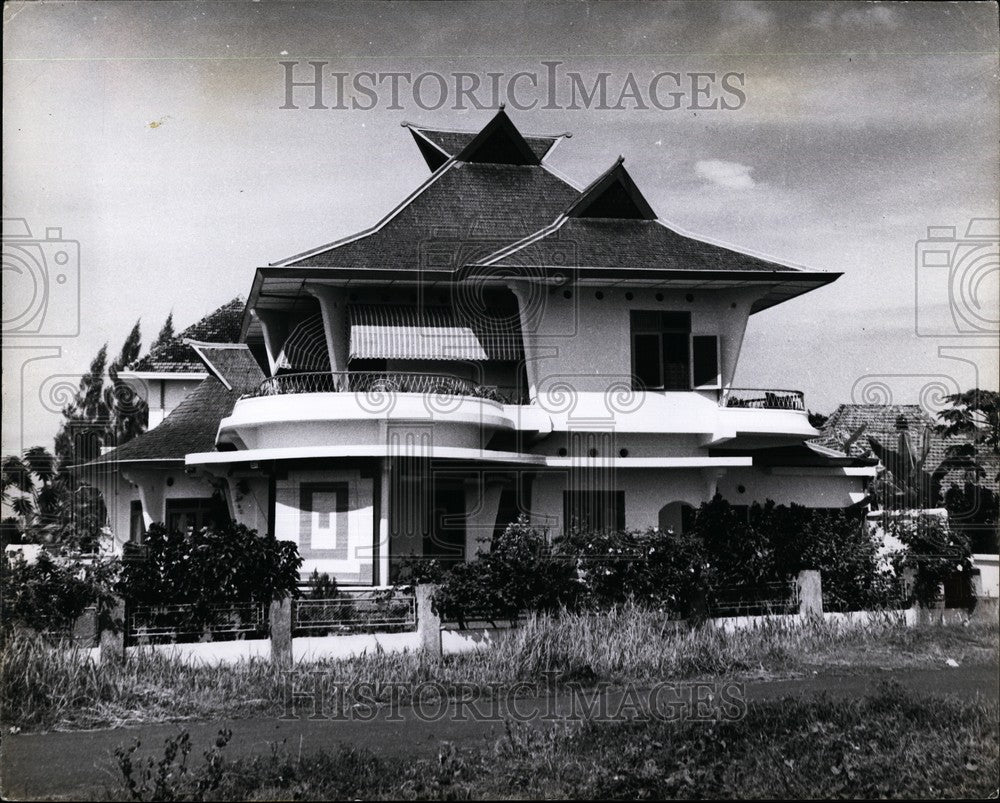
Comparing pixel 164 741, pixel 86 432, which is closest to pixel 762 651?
pixel 164 741

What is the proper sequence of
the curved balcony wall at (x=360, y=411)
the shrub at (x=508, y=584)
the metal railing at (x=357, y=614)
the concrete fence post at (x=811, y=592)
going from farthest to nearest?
the curved balcony wall at (x=360, y=411) → the concrete fence post at (x=811, y=592) → the shrub at (x=508, y=584) → the metal railing at (x=357, y=614)

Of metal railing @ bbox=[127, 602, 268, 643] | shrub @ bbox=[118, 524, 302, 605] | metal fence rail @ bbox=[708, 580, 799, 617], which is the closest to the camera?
metal railing @ bbox=[127, 602, 268, 643]

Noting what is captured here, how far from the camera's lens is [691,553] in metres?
15.8

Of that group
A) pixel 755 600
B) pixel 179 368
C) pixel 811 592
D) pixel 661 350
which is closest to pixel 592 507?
pixel 661 350

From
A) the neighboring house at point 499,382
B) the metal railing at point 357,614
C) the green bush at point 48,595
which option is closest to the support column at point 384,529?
the neighboring house at point 499,382

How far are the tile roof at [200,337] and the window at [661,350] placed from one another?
11992 mm

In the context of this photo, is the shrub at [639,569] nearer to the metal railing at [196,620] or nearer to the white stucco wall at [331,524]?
the white stucco wall at [331,524]

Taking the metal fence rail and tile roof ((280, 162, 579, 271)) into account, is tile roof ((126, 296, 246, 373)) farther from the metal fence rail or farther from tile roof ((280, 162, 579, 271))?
the metal fence rail

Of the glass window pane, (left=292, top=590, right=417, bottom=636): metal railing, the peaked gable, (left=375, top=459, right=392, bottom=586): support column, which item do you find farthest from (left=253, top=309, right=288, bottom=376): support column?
(left=292, top=590, right=417, bottom=636): metal railing

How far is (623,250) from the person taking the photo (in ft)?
62.8

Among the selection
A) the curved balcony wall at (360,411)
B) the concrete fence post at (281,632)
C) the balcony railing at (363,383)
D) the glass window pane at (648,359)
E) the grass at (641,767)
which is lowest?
the grass at (641,767)

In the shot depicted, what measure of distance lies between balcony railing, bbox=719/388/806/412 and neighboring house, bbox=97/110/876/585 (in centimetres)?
4

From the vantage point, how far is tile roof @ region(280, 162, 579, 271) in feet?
61.4

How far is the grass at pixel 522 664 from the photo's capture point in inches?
453
